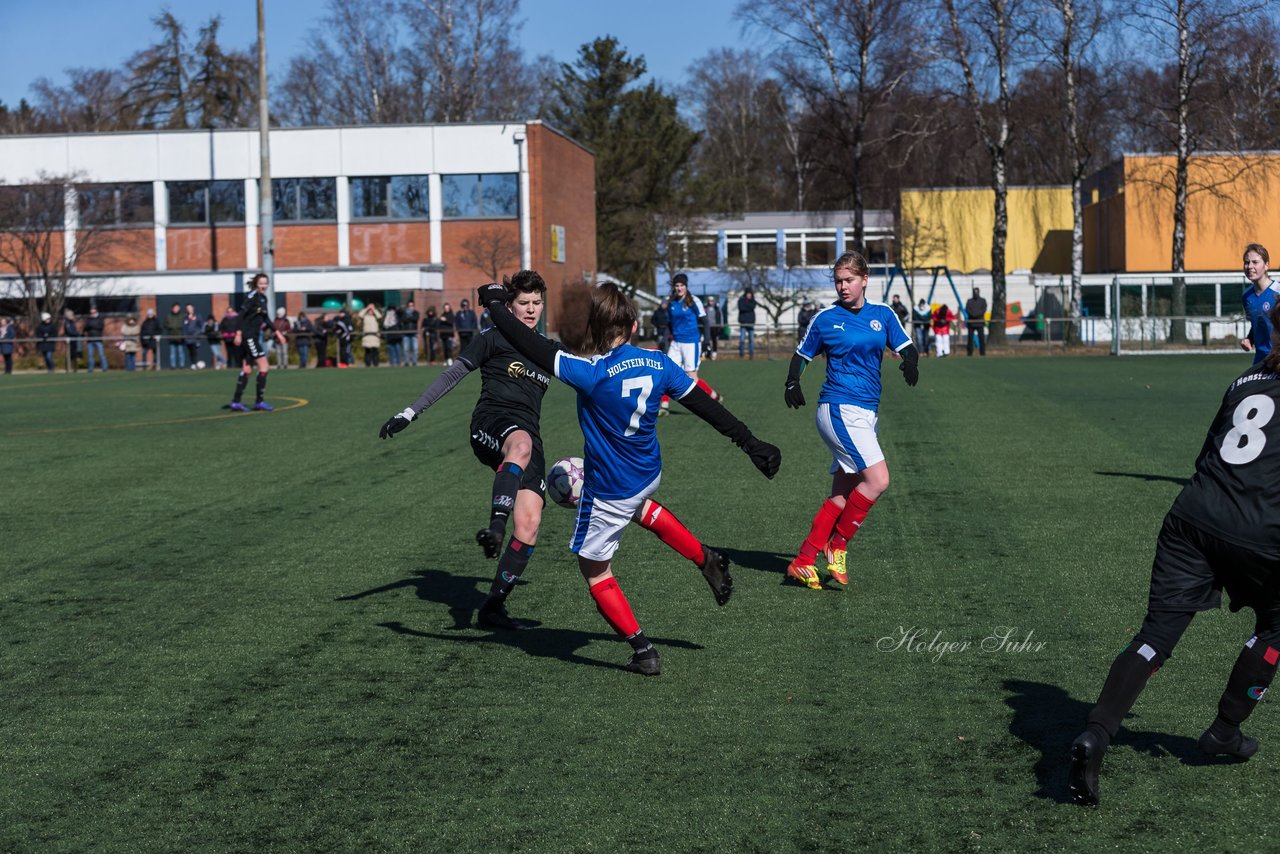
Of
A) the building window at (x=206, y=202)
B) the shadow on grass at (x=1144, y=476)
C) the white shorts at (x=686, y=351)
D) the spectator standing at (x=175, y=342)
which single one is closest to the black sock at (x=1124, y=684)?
the shadow on grass at (x=1144, y=476)

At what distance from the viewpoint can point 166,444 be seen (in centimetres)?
1692

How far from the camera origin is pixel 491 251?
49.0 m

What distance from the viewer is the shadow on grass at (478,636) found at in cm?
704

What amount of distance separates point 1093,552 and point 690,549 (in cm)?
381

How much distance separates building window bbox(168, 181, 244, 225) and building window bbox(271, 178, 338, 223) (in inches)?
57.4

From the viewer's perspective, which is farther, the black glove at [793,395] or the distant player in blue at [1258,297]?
the distant player in blue at [1258,297]

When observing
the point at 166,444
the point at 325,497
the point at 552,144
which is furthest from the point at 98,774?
the point at 552,144

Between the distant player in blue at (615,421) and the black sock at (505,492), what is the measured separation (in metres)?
1.66

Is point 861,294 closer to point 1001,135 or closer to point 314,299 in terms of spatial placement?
point 1001,135

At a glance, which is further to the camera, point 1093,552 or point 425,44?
point 425,44

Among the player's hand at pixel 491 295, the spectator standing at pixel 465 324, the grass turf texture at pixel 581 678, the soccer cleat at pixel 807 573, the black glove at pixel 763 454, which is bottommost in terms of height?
the grass turf texture at pixel 581 678

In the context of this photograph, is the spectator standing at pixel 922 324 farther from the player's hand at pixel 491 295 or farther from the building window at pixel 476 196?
the player's hand at pixel 491 295

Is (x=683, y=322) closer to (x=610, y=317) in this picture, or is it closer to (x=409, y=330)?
(x=610, y=317)

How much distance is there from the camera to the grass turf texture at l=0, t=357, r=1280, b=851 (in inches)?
185
